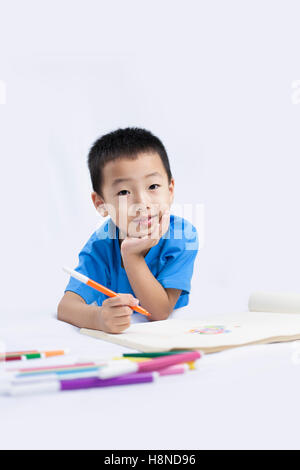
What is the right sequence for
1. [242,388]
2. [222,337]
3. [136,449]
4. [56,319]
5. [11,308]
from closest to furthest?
[136,449], [242,388], [222,337], [56,319], [11,308]

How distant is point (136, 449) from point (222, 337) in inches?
12.6

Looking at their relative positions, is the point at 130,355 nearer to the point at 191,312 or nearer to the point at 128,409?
the point at 128,409

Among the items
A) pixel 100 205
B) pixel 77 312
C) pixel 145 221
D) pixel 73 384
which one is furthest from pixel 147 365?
pixel 100 205

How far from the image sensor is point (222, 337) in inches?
29.5

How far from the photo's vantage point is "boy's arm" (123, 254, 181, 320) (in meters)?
1.06

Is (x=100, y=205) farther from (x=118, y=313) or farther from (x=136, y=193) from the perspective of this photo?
(x=118, y=313)

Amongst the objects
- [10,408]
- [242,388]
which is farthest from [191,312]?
[10,408]

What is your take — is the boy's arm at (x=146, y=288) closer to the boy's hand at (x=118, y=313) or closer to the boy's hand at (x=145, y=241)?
the boy's hand at (x=145, y=241)

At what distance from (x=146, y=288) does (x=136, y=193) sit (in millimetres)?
203

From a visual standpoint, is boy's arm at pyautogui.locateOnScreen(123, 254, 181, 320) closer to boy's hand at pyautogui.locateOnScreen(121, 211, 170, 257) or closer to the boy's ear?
boy's hand at pyautogui.locateOnScreen(121, 211, 170, 257)

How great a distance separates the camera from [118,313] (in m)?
0.82

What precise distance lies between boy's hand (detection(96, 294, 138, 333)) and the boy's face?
0.29 m

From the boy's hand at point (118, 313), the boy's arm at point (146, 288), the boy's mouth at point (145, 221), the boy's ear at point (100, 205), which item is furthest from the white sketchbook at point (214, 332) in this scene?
the boy's ear at point (100, 205)

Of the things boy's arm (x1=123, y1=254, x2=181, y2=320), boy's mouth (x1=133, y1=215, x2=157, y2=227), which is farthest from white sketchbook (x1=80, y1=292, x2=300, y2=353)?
boy's mouth (x1=133, y1=215, x2=157, y2=227)
